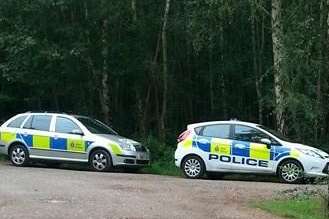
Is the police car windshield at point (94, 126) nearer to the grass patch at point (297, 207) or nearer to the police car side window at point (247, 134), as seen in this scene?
the police car side window at point (247, 134)

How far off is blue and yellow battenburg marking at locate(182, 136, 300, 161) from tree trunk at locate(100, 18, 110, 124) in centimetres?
759

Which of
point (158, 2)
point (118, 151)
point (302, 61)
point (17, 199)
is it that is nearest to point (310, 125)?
point (302, 61)

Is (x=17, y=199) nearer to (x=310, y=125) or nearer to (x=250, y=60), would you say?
(x=310, y=125)

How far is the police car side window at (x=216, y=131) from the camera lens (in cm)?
1864

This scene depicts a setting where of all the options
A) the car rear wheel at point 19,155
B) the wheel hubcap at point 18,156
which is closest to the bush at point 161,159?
the car rear wheel at point 19,155

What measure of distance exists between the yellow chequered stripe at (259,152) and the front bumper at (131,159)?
3.70 metres

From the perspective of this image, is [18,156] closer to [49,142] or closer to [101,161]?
[49,142]

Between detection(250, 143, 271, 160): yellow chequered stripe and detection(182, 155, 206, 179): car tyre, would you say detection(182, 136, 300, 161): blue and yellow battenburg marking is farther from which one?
detection(182, 155, 206, 179): car tyre


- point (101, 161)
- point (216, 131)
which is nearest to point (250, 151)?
point (216, 131)

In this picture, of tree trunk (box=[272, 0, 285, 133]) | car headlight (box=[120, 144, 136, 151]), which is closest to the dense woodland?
tree trunk (box=[272, 0, 285, 133])

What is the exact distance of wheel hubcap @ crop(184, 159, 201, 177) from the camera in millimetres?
18781

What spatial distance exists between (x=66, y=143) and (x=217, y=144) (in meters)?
4.73

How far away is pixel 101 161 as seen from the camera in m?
19.9

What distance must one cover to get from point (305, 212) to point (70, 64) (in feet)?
49.5
